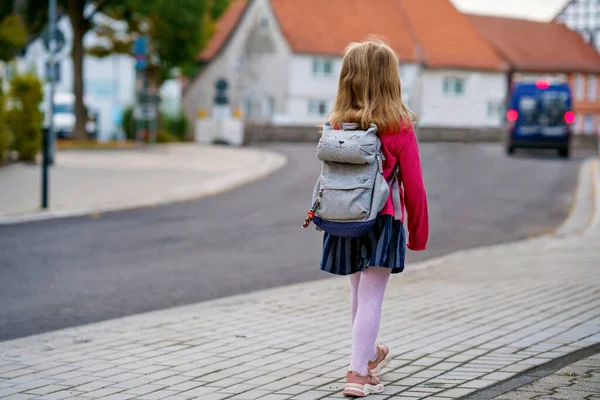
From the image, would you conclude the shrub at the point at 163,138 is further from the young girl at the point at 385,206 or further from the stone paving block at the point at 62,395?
the young girl at the point at 385,206

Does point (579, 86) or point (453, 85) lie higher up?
point (579, 86)

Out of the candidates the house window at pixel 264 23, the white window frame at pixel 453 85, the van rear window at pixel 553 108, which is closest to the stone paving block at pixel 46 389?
the van rear window at pixel 553 108

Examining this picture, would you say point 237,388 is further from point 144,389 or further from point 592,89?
point 592,89

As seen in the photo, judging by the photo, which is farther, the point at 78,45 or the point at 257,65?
the point at 257,65

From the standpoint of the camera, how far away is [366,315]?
A: 200 inches

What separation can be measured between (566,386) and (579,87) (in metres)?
82.0

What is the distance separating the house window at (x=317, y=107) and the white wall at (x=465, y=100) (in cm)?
673

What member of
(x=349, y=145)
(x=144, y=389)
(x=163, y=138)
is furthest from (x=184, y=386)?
(x=163, y=138)

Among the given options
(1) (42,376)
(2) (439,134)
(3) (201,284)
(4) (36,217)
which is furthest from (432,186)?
(2) (439,134)

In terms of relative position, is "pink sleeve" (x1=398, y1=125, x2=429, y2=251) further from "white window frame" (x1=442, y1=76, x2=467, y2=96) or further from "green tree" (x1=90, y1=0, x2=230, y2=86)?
"white window frame" (x1=442, y1=76, x2=467, y2=96)

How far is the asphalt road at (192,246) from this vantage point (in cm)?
843

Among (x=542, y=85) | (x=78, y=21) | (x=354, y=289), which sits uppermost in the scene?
(x=78, y=21)

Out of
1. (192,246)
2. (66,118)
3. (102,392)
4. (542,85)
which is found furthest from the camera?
(66,118)

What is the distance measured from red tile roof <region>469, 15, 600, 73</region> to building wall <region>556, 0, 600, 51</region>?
1336 millimetres
